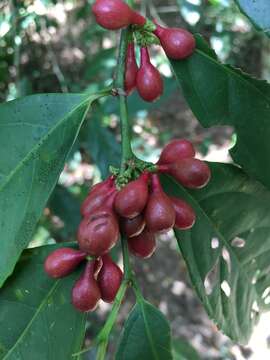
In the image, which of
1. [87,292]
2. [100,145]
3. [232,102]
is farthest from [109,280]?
[100,145]

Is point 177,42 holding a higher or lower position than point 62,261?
higher

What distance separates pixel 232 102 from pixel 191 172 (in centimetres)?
27

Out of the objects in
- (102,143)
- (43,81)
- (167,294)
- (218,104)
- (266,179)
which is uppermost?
(218,104)

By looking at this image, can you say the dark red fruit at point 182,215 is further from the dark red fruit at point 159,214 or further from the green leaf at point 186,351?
the green leaf at point 186,351

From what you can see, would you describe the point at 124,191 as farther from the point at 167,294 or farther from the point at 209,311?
the point at 167,294

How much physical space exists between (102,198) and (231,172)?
16.4 inches

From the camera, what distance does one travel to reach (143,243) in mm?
1053

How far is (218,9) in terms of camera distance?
3404 mm

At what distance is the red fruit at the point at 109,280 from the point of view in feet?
3.40

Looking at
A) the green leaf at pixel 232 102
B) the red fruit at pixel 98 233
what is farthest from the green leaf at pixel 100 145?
the red fruit at pixel 98 233

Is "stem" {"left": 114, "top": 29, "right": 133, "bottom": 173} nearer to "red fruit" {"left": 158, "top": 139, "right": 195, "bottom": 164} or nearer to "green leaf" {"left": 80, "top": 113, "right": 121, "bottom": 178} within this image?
"red fruit" {"left": 158, "top": 139, "right": 195, "bottom": 164}

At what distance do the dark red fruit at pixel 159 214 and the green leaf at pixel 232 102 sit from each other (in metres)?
0.31

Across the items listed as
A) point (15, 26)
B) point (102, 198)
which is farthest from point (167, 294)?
point (102, 198)

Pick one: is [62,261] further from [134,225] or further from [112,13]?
[112,13]
